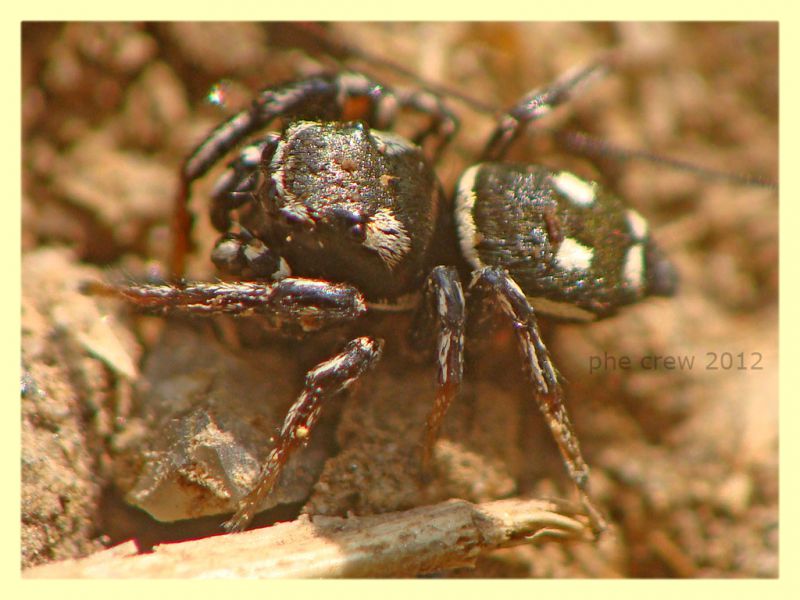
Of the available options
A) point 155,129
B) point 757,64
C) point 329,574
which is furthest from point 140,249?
point 757,64

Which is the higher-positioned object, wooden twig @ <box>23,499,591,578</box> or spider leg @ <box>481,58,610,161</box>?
spider leg @ <box>481,58,610,161</box>

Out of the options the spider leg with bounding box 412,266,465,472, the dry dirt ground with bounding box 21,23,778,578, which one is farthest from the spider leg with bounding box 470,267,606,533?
the dry dirt ground with bounding box 21,23,778,578

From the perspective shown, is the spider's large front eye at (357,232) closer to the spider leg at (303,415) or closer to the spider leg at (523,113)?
the spider leg at (303,415)

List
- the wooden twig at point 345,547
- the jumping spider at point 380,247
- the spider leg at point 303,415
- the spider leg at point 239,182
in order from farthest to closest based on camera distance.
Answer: the spider leg at point 239,182
the jumping spider at point 380,247
the spider leg at point 303,415
the wooden twig at point 345,547

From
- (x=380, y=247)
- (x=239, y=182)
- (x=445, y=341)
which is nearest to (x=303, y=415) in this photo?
(x=445, y=341)

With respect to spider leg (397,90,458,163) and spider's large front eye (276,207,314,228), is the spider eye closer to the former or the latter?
spider's large front eye (276,207,314,228)

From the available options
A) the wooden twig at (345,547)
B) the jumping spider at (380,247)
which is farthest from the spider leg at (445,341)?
the wooden twig at (345,547)
